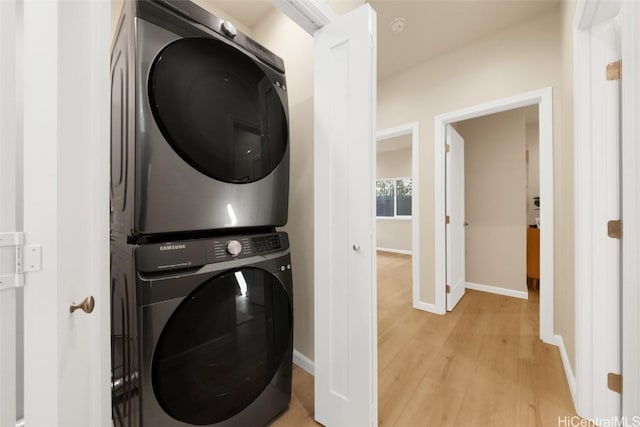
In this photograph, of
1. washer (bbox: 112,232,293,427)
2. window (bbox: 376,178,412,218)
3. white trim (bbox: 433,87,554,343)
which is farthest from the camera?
window (bbox: 376,178,412,218)

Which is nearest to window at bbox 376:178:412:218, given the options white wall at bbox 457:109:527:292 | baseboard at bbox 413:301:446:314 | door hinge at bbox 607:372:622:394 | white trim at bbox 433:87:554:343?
white wall at bbox 457:109:527:292

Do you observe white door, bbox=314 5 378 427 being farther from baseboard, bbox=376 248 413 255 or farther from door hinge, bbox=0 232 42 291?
baseboard, bbox=376 248 413 255

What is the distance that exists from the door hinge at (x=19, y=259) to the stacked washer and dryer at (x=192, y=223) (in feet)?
0.78

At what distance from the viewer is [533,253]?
3223 millimetres

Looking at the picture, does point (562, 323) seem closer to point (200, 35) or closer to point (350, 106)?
point (350, 106)

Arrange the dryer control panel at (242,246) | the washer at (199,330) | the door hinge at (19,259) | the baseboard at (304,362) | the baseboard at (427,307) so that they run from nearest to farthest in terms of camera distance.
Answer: the door hinge at (19,259)
the washer at (199,330)
the dryer control panel at (242,246)
the baseboard at (304,362)
the baseboard at (427,307)

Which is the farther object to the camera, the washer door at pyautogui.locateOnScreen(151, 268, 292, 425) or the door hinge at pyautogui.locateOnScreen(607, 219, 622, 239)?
the door hinge at pyautogui.locateOnScreen(607, 219, 622, 239)

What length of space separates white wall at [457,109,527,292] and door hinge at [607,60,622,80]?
210 cm

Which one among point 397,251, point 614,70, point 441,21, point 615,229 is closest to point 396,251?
point 397,251

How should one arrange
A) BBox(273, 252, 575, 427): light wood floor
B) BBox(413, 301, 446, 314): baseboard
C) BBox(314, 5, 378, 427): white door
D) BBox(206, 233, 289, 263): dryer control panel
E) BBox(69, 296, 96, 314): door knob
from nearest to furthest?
BBox(69, 296, 96, 314): door knob, BBox(206, 233, 289, 263): dryer control panel, BBox(314, 5, 378, 427): white door, BBox(273, 252, 575, 427): light wood floor, BBox(413, 301, 446, 314): baseboard

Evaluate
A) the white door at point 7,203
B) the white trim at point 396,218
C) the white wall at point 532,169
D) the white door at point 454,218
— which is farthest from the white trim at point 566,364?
the white trim at point 396,218

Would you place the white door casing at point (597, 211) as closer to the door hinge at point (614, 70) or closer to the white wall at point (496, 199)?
the door hinge at point (614, 70)

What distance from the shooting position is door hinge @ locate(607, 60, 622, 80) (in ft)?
3.97

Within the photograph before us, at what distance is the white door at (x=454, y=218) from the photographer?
8.95 ft
